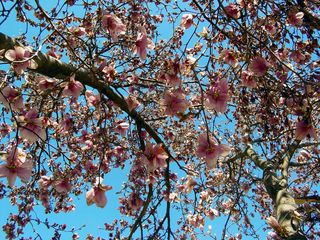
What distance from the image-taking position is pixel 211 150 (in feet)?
5.95

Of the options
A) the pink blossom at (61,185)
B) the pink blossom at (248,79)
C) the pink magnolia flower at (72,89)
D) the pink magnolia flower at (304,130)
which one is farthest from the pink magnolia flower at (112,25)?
the pink magnolia flower at (304,130)

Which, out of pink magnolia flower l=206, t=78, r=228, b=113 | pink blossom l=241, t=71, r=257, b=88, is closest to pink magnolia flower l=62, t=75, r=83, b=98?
pink magnolia flower l=206, t=78, r=228, b=113

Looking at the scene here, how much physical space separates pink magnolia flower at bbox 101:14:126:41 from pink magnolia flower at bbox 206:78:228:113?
705 mm

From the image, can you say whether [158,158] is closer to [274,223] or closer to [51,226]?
[274,223]

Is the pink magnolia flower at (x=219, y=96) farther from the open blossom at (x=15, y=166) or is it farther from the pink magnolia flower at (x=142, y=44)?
the open blossom at (x=15, y=166)

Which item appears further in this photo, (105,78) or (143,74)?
(143,74)

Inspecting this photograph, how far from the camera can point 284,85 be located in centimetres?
220

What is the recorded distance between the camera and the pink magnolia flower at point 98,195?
1979 millimetres

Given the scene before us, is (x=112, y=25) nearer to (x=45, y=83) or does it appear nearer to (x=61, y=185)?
(x=45, y=83)

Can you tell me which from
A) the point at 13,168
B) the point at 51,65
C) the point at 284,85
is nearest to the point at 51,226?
the point at 51,65

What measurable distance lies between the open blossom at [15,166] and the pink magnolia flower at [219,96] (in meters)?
0.97

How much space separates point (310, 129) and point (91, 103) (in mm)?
1261

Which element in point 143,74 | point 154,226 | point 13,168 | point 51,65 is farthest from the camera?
point 143,74

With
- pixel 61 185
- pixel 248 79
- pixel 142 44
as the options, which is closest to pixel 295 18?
pixel 248 79
